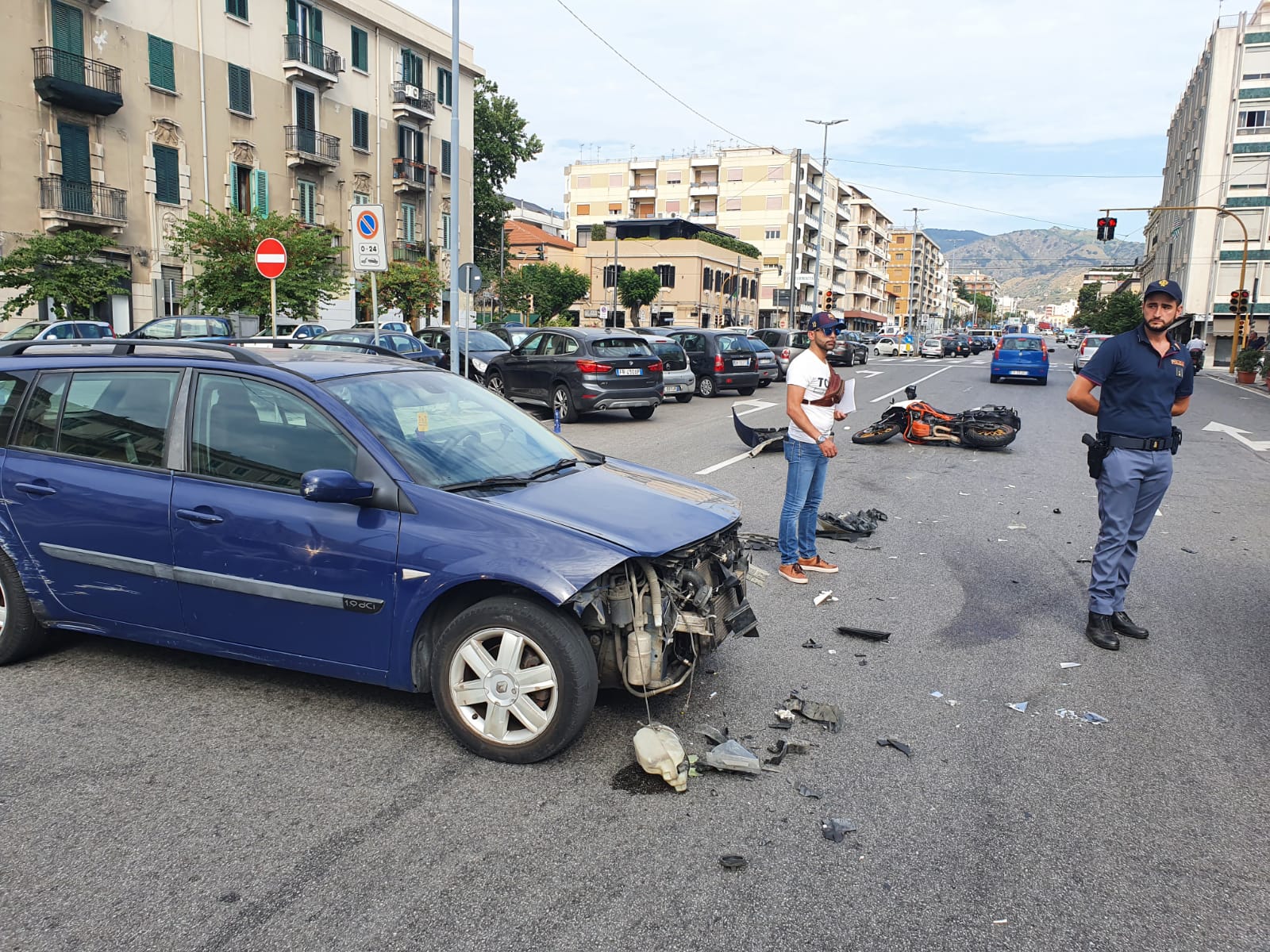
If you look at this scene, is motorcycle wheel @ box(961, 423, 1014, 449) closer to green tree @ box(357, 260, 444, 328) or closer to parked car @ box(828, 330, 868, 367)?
parked car @ box(828, 330, 868, 367)

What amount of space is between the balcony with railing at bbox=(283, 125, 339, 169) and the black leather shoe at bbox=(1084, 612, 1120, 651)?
3673cm

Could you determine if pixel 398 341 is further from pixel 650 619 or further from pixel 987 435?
pixel 650 619

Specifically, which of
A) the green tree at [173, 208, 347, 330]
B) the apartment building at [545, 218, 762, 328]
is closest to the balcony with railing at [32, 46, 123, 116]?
the green tree at [173, 208, 347, 330]

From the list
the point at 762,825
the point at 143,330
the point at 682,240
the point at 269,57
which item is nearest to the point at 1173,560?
the point at 762,825

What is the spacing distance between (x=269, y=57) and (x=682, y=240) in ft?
134

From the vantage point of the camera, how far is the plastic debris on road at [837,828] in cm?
321

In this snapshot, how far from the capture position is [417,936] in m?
2.64

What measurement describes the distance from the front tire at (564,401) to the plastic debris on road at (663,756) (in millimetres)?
13089

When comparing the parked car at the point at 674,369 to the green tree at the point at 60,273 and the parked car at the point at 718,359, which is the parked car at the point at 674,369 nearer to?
the parked car at the point at 718,359

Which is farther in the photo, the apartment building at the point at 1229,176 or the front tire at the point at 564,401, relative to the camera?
the apartment building at the point at 1229,176

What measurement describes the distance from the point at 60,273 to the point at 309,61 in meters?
16.6

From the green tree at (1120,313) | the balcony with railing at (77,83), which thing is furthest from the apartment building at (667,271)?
the balcony with railing at (77,83)

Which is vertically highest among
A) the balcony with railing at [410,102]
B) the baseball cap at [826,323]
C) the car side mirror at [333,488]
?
the balcony with railing at [410,102]

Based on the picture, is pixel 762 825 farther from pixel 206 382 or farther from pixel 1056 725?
pixel 206 382
